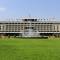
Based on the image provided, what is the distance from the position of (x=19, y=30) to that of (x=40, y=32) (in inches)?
400

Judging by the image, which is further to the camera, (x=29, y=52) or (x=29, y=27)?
(x=29, y=27)

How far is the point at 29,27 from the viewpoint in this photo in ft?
400

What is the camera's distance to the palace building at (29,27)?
4779 inches

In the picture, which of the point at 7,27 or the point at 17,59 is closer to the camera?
the point at 17,59

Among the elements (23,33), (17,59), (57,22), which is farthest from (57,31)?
(17,59)

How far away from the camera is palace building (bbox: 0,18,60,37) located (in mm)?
121375

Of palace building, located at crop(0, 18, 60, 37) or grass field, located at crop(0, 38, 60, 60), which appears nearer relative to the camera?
grass field, located at crop(0, 38, 60, 60)

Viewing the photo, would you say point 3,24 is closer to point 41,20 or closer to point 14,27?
point 14,27

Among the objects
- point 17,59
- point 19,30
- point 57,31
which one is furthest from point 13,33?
point 17,59

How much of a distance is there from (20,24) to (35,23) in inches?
280

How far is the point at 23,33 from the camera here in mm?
120500

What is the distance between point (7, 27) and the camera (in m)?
124

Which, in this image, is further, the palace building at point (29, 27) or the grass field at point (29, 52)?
the palace building at point (29, 27)

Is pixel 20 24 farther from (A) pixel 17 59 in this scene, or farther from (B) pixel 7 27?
Result: (A) pixel 17 59
